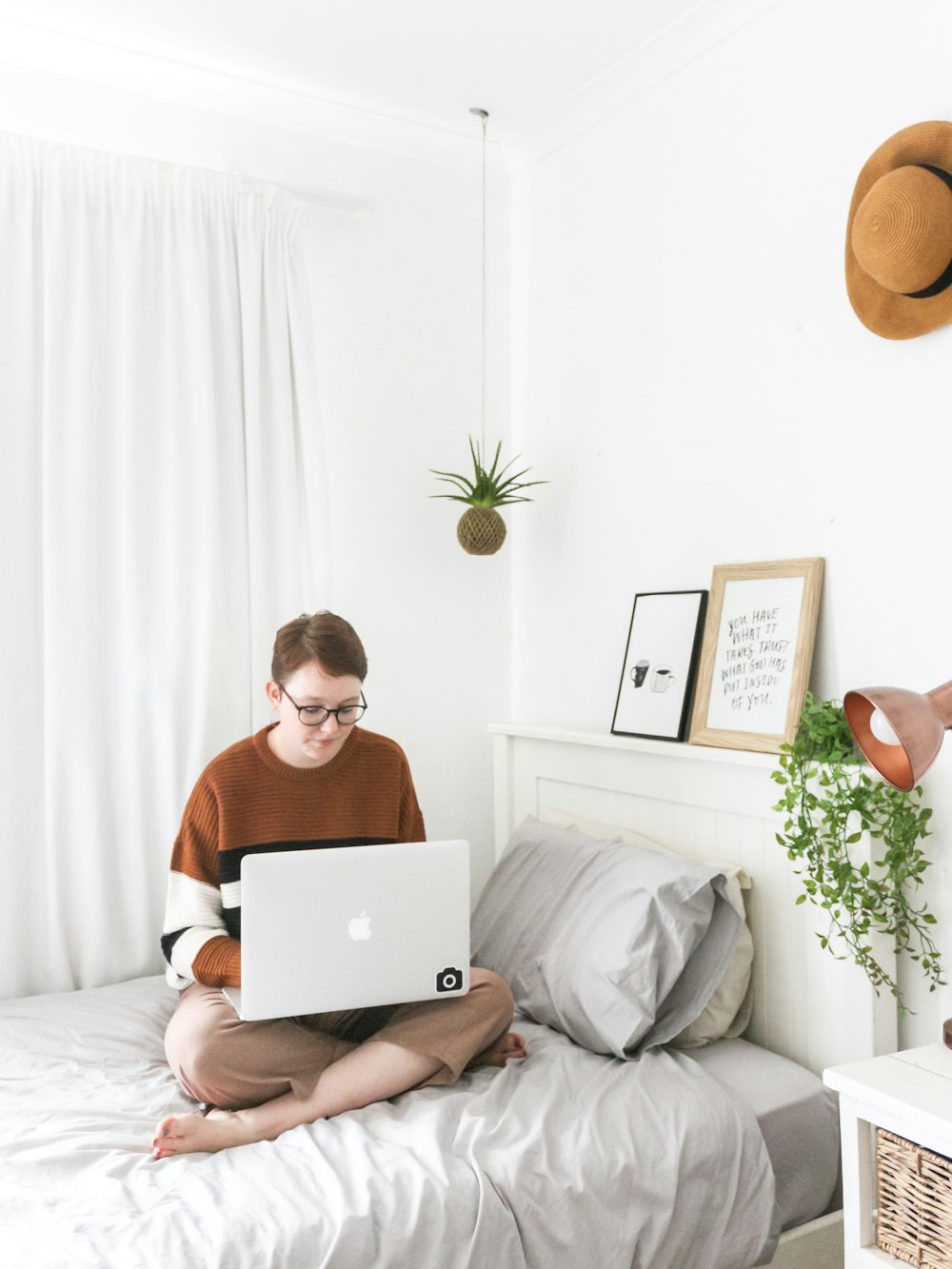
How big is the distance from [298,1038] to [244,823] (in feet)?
1.32

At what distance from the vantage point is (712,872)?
1926 millimetres

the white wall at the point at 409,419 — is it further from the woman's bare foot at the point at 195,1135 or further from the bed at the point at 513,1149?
the woman's bare foot at the point at 195,1135

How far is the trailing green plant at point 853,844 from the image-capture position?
175 cm

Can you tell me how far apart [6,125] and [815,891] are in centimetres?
229

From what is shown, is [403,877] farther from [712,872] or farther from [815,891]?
[815,891]

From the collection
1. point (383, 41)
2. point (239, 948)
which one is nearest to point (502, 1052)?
point (239, 948)

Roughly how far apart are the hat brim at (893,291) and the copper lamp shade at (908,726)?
0.70 m

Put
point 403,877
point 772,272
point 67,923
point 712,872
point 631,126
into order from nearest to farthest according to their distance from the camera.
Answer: point 403,877
point 712,872
point 772,272
point 67,923
point 631,126

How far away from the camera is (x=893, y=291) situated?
182 cm

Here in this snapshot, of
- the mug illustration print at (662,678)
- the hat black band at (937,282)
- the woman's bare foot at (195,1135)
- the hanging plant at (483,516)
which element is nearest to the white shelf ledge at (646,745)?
the mug illustration print at (662,678)

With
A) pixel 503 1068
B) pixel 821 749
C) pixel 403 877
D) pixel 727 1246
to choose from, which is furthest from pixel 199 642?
pixel 727 1246

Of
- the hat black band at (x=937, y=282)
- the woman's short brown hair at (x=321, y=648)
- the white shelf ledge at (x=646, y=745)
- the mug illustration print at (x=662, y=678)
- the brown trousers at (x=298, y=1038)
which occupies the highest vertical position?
the hat black band at (x=937, y=282)

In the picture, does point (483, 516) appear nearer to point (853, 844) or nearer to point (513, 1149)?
point (853, 844)

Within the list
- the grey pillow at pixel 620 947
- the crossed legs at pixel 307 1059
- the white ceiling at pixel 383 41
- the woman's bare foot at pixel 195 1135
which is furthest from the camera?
the white ceiling at pixel 383 41
